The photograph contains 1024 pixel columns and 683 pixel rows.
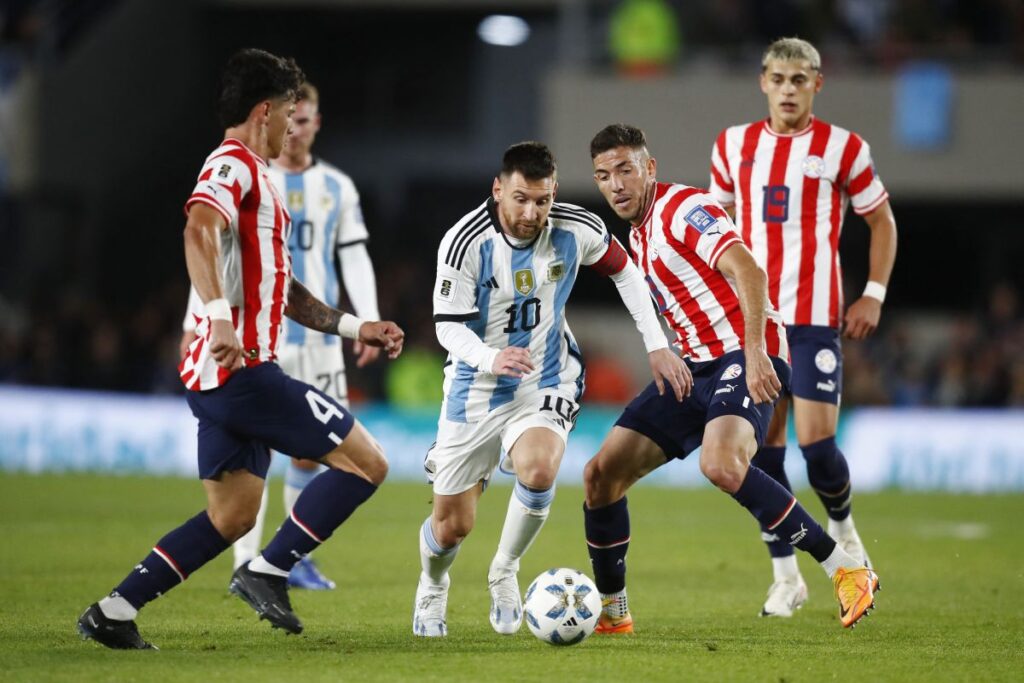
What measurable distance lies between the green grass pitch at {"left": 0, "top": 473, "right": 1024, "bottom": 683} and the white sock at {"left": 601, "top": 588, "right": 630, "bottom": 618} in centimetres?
12

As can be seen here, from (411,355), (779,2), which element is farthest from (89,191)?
(779,2)

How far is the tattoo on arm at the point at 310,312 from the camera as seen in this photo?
613cm

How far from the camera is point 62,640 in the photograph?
585 centimetres

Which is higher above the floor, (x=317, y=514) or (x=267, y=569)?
(x=317, y=514)

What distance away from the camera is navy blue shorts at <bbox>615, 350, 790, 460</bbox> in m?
6.43

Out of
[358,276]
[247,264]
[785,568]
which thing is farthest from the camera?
[358,276]

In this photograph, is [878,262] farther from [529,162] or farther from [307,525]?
[307,525]

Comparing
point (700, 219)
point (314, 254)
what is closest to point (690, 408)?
point (700, 219)

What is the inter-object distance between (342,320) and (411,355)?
446 inches

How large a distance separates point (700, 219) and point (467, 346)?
1.20 metres

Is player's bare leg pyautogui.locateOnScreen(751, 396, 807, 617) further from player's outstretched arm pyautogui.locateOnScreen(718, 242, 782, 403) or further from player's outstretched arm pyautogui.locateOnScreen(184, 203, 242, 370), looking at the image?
player's outstretched arm pyautogui.locateOnScreen(184, 203, 242, 370)

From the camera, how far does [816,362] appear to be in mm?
7238

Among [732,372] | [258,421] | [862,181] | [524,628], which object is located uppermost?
[862,181]

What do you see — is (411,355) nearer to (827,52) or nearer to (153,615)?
(827,52)
